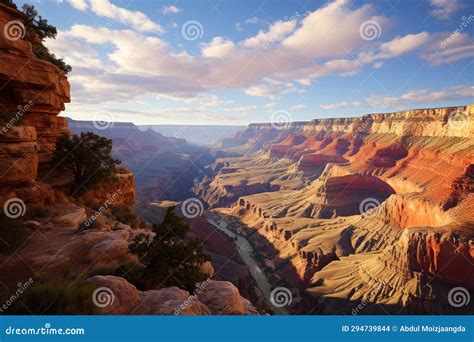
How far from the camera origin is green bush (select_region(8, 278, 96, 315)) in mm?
6227

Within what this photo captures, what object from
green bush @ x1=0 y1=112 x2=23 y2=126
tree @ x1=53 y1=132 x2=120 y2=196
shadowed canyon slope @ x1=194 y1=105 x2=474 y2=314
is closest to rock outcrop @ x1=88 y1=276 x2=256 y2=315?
green bush @ x1=0 y1=112 x2=23 y2=126

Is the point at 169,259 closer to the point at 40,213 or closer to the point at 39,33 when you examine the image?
the point at 40,213

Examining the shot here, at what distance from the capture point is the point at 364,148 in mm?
98000

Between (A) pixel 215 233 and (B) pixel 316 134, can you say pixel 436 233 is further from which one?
(B) pixel 316 134

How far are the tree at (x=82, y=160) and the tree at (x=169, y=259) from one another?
1039 centimetres

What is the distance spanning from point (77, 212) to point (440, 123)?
84.3 metres

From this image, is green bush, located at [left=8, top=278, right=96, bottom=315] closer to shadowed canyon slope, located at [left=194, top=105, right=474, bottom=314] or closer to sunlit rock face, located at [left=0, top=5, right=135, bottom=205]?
sunlit rock face, located at [left=0, top=5, right=135, bottom=205]

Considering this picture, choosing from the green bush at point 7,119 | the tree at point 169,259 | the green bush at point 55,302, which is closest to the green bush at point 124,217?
the green bush at point 7,119

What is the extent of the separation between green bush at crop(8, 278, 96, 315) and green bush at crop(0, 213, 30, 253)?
518 centimetres

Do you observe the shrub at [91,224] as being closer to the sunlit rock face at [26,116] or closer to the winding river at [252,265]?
the sunlit rock face at [26,116]

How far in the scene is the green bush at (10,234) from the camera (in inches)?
406

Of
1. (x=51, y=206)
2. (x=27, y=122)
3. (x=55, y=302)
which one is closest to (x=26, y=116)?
(x=27, y=122)

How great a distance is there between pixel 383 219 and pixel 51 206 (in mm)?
47118

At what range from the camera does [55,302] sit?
638cm
